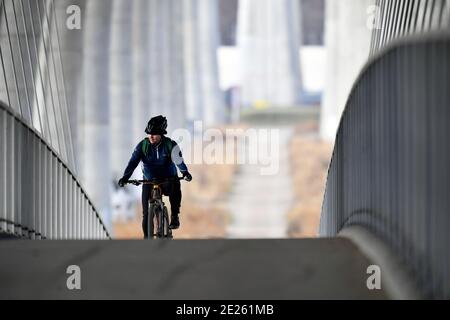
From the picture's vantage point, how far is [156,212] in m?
15.4

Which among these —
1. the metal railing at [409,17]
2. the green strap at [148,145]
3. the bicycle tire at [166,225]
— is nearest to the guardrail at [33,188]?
the green strap at [148,145]

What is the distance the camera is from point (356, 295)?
10.1 metres

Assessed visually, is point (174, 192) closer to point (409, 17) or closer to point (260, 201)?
point (409, 17)

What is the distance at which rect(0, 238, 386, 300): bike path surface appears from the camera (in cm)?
1027

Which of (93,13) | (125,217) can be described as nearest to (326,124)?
(125,217)

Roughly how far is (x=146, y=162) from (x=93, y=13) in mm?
23564

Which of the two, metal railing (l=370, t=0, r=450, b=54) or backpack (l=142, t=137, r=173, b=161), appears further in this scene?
backpack (l=142, t=137, r=173, b=161)

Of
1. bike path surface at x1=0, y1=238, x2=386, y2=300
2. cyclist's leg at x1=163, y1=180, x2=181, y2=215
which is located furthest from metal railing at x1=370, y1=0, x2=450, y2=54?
cyclist's leg at x1=163, y1=180, x2=181, y2=215

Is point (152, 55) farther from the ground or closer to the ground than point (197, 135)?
farther from the ground

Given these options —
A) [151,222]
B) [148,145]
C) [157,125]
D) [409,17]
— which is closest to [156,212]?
[151,222]

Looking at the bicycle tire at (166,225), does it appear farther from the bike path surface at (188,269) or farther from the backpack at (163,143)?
the bike path surface at (188,269)

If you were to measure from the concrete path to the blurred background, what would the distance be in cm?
11

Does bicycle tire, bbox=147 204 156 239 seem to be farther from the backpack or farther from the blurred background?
the blurred background
